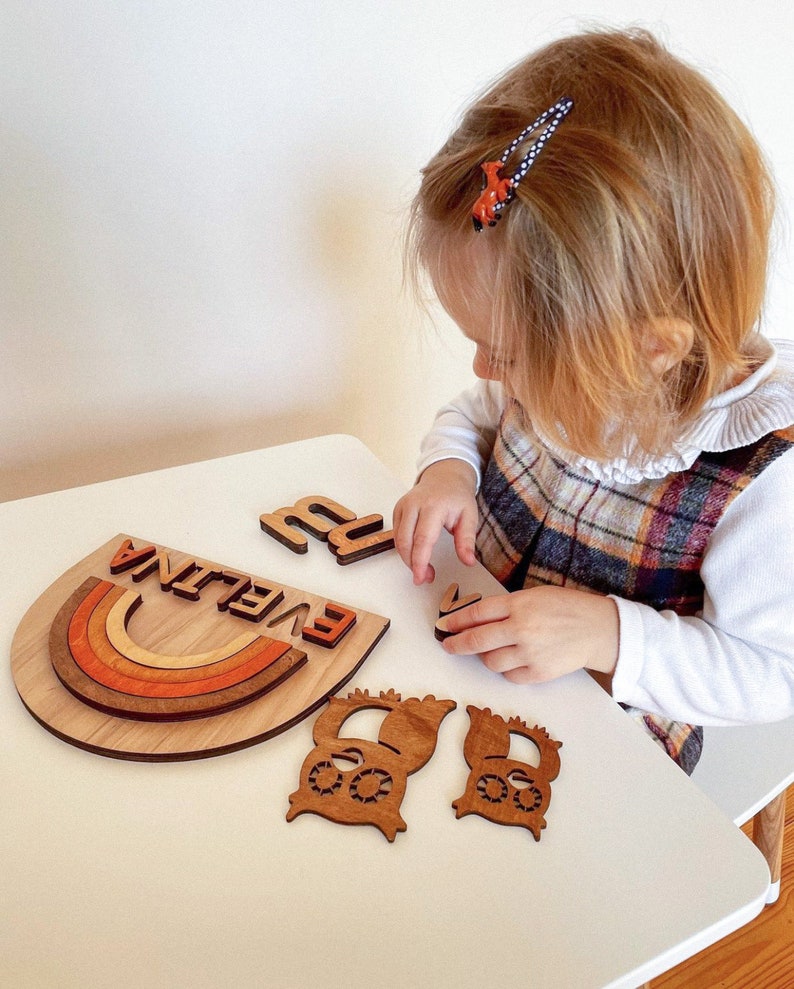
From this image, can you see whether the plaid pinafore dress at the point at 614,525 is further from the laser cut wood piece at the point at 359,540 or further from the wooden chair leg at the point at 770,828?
the wooden chair leg at the point at 770,828

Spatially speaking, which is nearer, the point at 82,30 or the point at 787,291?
the point at 82,30

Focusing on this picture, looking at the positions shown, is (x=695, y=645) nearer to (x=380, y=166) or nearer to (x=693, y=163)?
(x=693, y=163)

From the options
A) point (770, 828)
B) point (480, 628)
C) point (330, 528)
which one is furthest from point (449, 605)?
point (770, 828)

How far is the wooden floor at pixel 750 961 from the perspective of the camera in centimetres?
100

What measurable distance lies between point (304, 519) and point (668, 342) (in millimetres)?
341

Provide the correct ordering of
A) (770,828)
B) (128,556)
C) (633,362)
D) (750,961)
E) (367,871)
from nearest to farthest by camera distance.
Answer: (367,871) → (633,362) → (128,556) → (770,828) → (750,961)

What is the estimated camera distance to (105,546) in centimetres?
68

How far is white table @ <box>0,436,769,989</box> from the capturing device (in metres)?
0.39

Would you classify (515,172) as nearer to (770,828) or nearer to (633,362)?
(633,362)

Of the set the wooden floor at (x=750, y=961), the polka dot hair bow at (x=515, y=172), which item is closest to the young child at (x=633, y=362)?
the polka dot hair bow at (x=515, y=172)

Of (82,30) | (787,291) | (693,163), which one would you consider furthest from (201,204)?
(787,291)

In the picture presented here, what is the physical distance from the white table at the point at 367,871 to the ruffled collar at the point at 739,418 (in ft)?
0.63

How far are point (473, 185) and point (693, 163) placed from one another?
5.6 inches

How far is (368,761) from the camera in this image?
0.49 meters
